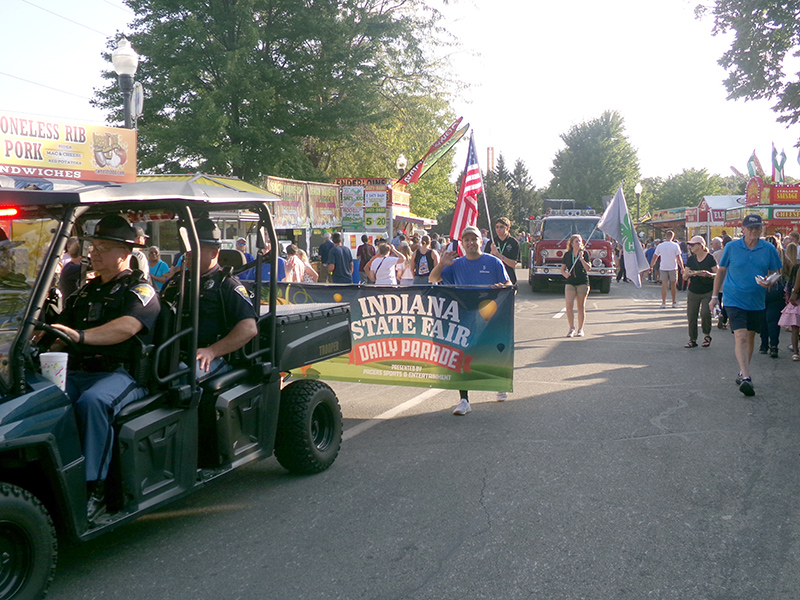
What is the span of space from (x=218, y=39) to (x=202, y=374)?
26034mm

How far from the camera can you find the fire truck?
81.1 feet

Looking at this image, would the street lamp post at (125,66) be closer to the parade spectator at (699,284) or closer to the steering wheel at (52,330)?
the parade spectator at (699,284)

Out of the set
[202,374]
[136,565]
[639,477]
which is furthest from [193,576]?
[639,477]

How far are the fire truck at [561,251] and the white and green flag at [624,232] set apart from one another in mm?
9324

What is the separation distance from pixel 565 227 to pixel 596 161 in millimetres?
64714

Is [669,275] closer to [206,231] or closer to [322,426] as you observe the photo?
[322,426]

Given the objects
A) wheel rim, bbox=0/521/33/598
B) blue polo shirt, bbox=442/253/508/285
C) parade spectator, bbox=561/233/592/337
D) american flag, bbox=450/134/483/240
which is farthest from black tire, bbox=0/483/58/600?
parade spectator, bbox=561/233/592/337

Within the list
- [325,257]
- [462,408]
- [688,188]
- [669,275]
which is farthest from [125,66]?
[688,188]

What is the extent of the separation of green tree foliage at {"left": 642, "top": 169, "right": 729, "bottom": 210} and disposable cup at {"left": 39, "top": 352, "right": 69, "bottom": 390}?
9500 cm

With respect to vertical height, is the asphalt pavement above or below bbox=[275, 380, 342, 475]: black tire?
below

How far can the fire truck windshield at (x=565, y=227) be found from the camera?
2517cm

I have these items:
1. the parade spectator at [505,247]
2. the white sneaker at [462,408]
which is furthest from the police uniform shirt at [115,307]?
the parade spectator at [505,247]

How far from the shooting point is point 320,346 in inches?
222

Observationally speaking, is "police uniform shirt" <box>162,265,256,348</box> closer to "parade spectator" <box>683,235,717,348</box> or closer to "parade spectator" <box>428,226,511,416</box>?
"parade spectator" <box>428,226,511,416</box>
